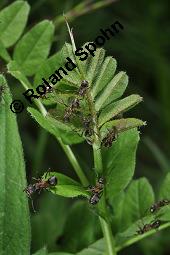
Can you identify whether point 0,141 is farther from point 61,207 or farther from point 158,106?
point 158,106

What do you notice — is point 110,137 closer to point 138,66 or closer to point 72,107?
point 72,107

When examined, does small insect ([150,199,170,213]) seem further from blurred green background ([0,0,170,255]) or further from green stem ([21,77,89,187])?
blurred green background ([0,0,170,255])

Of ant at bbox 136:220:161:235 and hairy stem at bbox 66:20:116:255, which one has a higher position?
hairy stem at bbox 66:20:116:255

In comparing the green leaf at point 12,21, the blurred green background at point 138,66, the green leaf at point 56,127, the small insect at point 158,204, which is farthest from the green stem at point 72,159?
the blurred green background at point 138,66

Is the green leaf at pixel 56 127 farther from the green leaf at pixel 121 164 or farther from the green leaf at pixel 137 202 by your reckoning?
the green leaf at pixel 137 202

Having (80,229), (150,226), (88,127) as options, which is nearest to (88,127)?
(88,127)

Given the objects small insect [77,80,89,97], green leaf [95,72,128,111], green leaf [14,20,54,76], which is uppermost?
green leaf [14,20,54,76]

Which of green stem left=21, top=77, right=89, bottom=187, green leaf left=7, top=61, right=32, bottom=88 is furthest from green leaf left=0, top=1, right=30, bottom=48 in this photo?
green stem left=21, top=77, right=89, bottom=187

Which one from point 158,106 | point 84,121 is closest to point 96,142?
point 84,121
